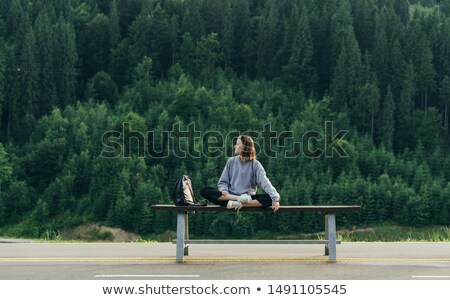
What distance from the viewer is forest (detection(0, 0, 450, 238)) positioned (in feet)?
345

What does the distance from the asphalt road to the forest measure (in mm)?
80146

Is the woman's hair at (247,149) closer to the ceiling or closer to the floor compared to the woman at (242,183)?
closer to the ceiling

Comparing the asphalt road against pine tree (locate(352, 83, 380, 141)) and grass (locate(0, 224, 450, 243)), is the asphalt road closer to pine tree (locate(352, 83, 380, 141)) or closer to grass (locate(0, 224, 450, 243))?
grass (locate(0, 224, 450, 243))

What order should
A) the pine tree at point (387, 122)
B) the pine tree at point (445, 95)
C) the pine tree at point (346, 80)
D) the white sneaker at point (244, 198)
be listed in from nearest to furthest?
1. the white sneaker at point (244, 198)
2. the pine tree at point (387, 122)
3. the pine tree at point (346, 80)
4. the pine tree at point (445, 95)

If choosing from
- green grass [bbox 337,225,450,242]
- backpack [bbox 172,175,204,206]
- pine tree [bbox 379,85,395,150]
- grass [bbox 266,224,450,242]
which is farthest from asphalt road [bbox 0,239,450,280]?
pine tree [bbox 379,85,395,150]

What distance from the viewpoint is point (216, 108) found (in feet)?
435

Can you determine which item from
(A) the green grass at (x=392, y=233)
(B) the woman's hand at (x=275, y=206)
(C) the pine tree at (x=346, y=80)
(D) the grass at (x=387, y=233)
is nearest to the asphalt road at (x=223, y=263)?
(B) the woman's hand at (x=275, y=206)

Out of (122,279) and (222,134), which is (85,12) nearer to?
(222,134)

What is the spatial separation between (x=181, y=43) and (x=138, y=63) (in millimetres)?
11930

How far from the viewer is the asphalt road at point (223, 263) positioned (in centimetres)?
1116

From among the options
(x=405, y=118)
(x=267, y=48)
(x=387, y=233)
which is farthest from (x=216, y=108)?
(x=387, y=233)

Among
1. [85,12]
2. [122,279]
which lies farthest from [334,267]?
[85,12]

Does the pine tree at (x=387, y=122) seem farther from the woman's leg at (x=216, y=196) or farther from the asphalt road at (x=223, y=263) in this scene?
the woman's leg at (x=216, y=196)

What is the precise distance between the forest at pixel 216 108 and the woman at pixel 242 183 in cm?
8262
